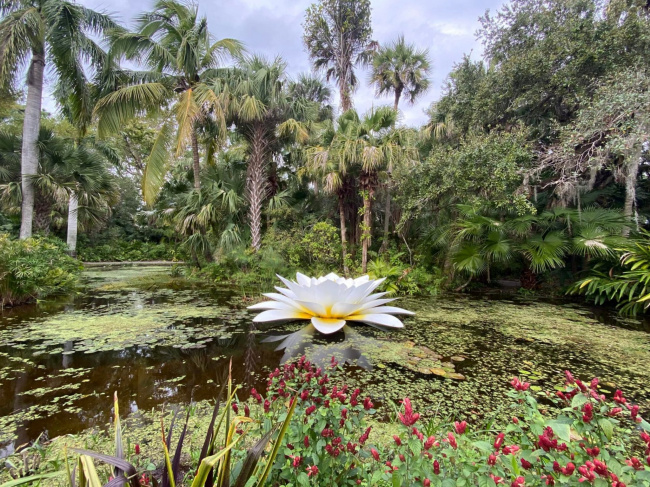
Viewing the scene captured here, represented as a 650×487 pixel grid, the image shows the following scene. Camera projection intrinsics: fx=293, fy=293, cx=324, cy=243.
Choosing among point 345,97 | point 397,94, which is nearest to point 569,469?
point 345,97

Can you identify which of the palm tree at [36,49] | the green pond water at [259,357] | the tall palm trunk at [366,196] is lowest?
the green pond water at [259,357]

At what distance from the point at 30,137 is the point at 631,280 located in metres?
9.17

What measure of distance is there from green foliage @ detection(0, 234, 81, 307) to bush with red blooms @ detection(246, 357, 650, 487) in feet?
14.3

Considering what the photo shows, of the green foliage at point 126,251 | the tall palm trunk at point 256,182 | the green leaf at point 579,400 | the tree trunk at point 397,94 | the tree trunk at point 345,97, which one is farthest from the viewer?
the green foliage at point 126,251

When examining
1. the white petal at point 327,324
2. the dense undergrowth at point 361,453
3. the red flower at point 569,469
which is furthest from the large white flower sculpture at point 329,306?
the red flower at point 569,469

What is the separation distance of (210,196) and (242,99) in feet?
7.36

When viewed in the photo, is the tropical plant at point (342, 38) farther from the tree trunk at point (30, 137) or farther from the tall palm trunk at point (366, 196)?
the tree trunk at point (30, 137)

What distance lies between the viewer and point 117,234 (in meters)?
14.5

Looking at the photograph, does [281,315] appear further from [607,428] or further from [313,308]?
[607,428]

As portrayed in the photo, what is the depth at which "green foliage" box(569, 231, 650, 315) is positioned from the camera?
3496mm

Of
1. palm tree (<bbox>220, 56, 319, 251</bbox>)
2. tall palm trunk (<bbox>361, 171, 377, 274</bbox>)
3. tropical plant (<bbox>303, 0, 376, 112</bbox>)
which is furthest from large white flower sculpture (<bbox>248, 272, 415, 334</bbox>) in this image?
tropical plant (<bbox>303, 0, 376, 112</bbox>)

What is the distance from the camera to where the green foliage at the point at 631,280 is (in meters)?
3.50

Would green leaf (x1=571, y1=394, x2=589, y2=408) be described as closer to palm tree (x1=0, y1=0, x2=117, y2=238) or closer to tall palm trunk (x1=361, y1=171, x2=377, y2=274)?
tall palm trunk (x1=361, y1=171, x2=377, y2=274)

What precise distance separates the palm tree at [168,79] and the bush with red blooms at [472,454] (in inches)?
236
